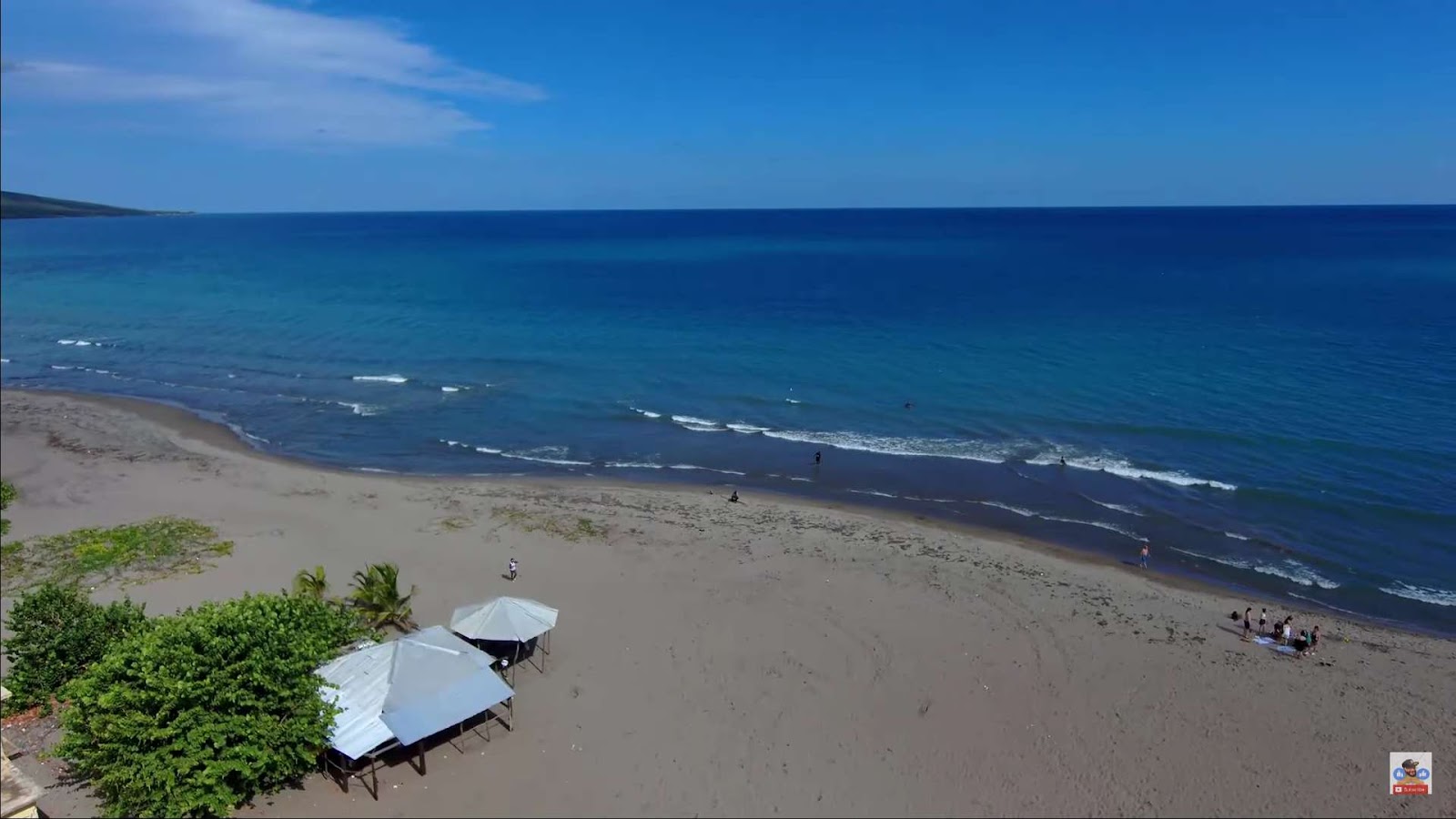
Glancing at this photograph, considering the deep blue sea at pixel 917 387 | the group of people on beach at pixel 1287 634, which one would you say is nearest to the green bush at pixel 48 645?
the deep blue sea at pixel 917 387

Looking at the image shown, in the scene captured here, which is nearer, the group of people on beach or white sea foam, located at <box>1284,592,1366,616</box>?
the group of people on beach

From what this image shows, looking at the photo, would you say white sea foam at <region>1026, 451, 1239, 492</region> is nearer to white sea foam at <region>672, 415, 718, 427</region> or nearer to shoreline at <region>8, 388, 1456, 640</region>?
shoreline at <region>8, 388, 1456, 640</region>

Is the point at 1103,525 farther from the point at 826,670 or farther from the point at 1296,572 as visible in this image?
the point at 826,670

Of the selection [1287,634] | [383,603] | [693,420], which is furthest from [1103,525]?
[383,603]

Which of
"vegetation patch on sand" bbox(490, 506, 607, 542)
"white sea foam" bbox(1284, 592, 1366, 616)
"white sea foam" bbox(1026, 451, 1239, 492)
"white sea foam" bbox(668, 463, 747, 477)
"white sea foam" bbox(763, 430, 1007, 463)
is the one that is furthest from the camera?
"white sea foam" bbox(763, 430, 1007, 463)

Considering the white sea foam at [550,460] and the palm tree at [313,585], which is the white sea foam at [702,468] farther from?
the palm tree at [313,585]

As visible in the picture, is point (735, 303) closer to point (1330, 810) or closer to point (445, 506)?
point (445, 506)

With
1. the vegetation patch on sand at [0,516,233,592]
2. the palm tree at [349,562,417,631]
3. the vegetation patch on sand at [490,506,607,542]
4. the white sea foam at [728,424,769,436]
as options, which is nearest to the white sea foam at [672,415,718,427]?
the white sea foam at [728,424,769,436]
